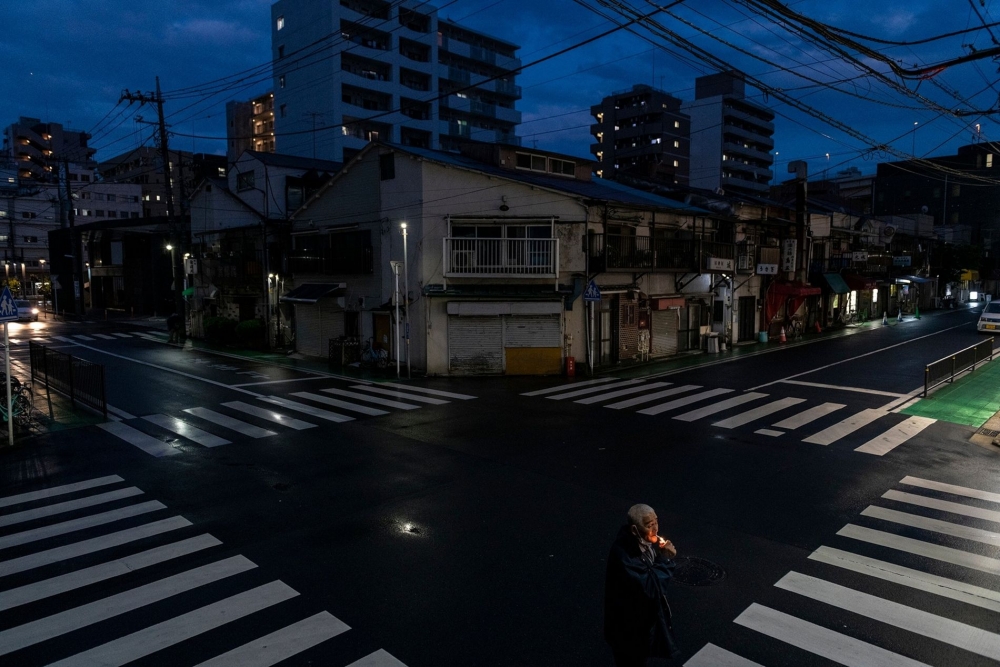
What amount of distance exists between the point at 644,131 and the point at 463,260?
67560mm

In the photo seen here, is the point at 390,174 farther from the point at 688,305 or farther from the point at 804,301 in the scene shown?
the point at 804,301

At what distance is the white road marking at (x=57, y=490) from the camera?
9867mm

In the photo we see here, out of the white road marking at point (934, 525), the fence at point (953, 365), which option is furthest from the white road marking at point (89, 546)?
the fence at point (953, 365)

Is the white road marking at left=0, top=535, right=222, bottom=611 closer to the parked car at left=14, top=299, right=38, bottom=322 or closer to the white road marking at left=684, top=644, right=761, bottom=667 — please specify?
the white road marking at left=684, top=644, right=761, bottom=667

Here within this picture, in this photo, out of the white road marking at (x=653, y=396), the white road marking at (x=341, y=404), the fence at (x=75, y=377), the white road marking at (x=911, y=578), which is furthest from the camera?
the white road marking at (x=653, y=396)

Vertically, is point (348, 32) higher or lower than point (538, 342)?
higher

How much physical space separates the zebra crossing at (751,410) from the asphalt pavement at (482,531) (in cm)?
13

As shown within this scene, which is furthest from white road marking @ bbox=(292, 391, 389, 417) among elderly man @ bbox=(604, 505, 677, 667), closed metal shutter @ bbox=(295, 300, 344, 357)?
elderly man @ bbox=(604, 505, 677, 667)

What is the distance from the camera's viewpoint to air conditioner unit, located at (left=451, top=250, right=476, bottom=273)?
22562 millimetres

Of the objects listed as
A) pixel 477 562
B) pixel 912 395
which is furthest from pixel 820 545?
pixel 912 395

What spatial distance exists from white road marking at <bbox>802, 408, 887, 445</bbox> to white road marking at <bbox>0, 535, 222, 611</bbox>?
41.2 ft

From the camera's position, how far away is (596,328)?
23969 millimetres

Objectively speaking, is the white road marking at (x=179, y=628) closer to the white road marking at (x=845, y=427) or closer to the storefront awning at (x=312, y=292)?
the white road marking at (x=845, y=427)

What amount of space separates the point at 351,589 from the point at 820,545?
246 inches
